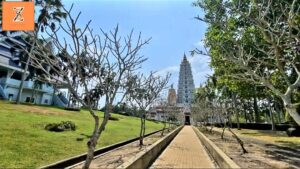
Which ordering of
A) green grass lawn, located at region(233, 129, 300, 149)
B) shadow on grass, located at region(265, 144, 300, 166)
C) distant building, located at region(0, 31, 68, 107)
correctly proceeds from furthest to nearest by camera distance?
1. distant building, located at region(0, 31, 68, 107)
2. green grass lawn, located at region(233, 129, 300, 149)
3. shadow on grass, located at region(265, 144, 300, 166)

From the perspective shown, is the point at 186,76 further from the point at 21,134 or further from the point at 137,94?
the point at 21,134

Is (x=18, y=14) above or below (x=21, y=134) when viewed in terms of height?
above

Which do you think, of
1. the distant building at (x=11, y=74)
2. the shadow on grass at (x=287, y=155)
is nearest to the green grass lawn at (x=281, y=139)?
the shadow on grass at (x=287, y=155)

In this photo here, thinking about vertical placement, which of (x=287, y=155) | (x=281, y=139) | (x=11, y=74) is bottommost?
(x=287, y=155)

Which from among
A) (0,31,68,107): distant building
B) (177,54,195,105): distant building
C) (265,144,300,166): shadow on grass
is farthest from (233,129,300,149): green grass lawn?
(177,54,195,105): distant building

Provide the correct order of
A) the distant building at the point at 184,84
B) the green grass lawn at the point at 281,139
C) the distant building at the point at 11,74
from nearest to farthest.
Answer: the green grass lawn at the point at 281,139 < the distant building at the point at 11,74 < the distant building at the point at 184,84

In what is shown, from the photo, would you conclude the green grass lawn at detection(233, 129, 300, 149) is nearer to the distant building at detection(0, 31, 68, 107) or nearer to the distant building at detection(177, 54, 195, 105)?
the distant building at detection(0, 31, 68, 107)

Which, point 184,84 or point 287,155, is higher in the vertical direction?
point 184,84

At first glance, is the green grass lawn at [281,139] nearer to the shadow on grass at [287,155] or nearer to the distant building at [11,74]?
the shadow on grass at [287,155]

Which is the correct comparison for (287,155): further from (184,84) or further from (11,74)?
(184,84)

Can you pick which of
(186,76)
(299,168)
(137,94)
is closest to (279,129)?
(137,94)

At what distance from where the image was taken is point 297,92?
24156mm

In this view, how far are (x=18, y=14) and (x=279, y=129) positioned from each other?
44364 millimetres

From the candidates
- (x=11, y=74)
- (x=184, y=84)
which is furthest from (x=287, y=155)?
(x=184, y=84)
